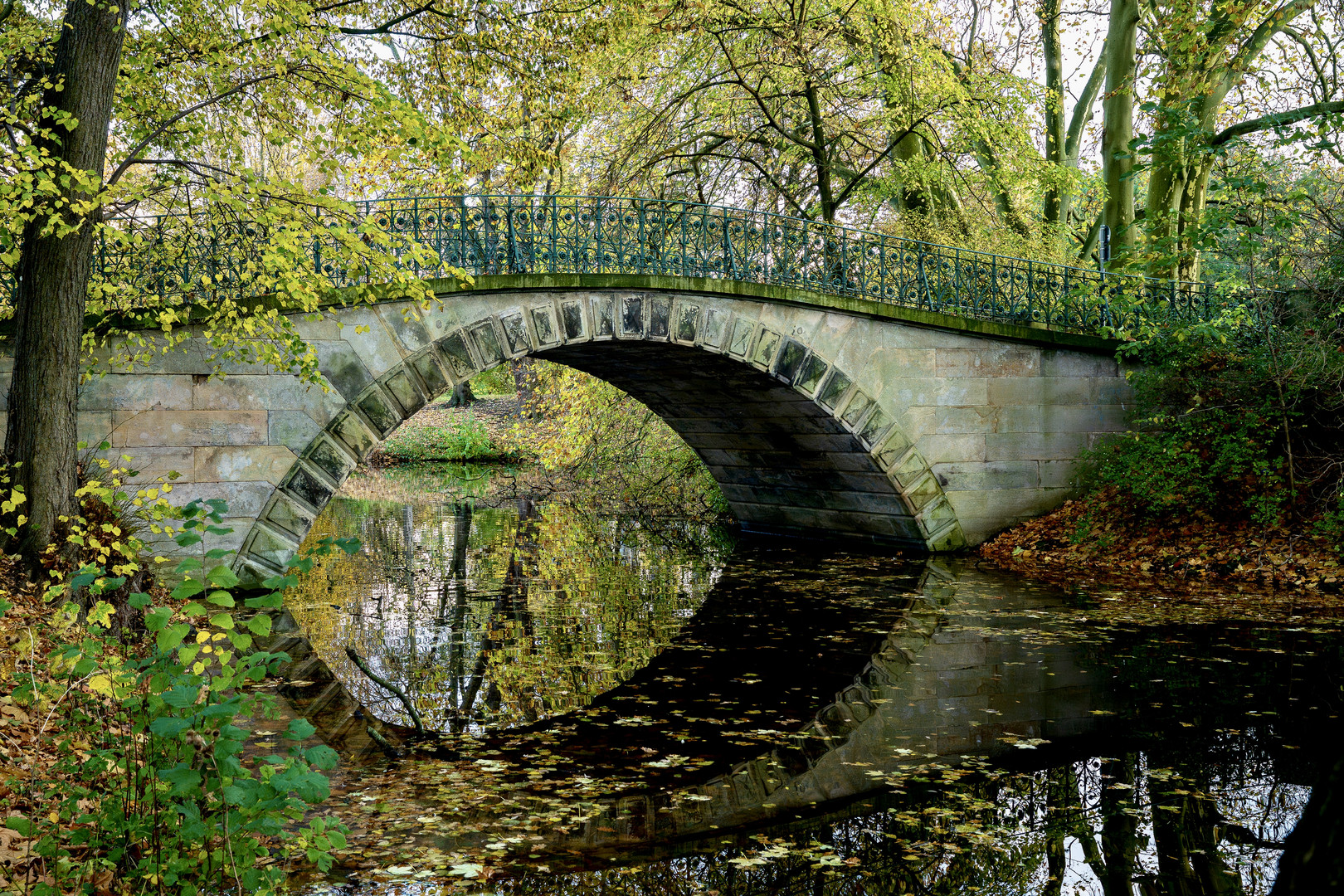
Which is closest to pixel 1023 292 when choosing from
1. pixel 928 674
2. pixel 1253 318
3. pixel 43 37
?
pixel 1253 318

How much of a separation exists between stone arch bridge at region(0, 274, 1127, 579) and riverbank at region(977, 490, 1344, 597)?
0.65 m

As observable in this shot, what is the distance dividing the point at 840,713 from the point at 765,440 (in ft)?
26.0

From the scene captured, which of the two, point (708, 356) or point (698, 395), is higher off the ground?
point (708, 356)

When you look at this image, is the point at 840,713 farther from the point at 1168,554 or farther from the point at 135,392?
the point at 1168,554

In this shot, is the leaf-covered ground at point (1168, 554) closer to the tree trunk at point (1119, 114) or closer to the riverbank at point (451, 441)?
the tree trunk at point (1119, 114)

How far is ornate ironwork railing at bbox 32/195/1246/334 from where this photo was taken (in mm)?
8836

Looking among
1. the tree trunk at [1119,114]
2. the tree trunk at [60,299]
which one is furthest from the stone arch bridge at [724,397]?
the tree trunk at [1119,114]

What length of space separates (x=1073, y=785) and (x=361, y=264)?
610 cm

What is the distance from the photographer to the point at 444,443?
30.6 meters

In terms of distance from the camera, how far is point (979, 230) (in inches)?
585

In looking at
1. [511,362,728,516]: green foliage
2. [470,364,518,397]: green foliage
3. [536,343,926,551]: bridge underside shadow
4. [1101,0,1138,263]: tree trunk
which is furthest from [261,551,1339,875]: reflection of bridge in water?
[470,364,518,397]: green foliage

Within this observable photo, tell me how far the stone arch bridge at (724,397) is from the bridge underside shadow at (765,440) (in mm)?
39

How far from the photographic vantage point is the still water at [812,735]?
3.99m

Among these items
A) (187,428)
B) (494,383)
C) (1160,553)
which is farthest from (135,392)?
(494,383)
